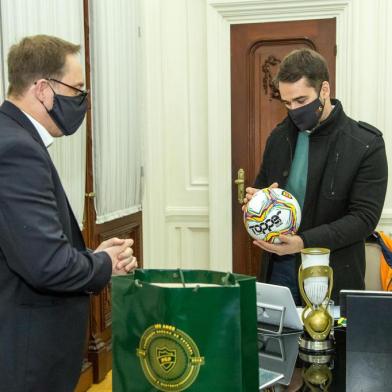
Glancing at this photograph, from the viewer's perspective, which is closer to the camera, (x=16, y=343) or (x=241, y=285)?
(x=241, y=285)

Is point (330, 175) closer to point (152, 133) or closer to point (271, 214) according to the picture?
point (271, 214)

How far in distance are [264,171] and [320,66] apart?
552mm

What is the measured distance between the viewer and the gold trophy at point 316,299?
1.63 m

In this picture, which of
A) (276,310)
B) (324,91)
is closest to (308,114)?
(324,91)

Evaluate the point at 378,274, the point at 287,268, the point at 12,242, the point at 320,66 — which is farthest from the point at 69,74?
the point at 378,274

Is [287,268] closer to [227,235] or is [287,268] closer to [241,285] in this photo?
[241,285]

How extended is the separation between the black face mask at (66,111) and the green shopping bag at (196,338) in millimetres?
748

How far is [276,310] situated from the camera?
180 centimetres

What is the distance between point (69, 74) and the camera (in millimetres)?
1834

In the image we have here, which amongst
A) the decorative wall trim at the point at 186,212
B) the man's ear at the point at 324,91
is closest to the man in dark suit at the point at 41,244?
the man's ear at the point at 324,91

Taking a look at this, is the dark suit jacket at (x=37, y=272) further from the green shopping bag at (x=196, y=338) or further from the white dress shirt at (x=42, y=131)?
the green shopping bag at (x=196, y=338)

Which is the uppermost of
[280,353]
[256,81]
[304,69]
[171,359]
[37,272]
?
[256,81]

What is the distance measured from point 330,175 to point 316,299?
840 millimetres

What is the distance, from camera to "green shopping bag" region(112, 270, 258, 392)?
4.12 ft
